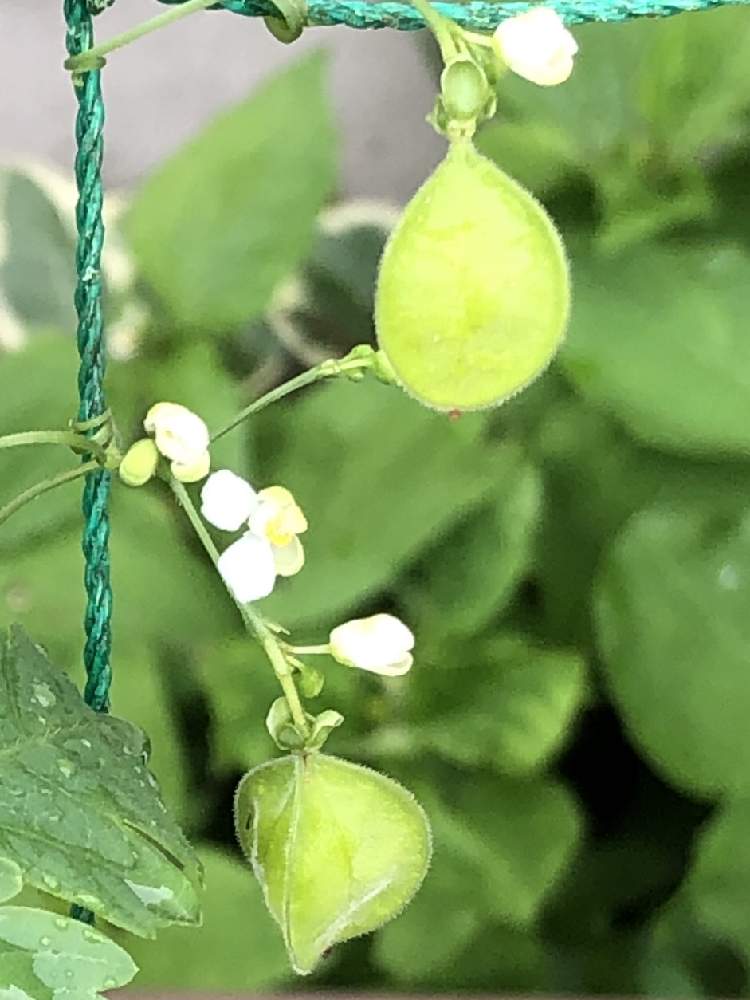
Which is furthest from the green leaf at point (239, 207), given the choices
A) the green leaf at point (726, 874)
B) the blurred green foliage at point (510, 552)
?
the green leaf at point (726, 874)

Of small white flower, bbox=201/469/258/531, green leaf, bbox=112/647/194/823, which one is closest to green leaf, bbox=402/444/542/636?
green leaf, bbox=112/647/194/823

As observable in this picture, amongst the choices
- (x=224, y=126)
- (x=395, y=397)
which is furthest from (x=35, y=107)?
(x=395, y=397)

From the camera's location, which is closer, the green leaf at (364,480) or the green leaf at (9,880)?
the green leaf at (9,880)

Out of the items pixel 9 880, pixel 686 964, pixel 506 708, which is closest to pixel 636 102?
pixel 506 708

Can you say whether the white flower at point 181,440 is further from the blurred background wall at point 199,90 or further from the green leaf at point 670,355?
the blurred background wall at point 199,90

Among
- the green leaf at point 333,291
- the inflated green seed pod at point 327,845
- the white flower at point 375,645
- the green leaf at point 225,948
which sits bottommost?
the green leaf at point 225,948

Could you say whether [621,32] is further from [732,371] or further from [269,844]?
[269,844]

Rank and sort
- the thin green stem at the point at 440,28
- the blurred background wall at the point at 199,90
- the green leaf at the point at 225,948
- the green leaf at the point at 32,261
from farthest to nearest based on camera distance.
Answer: the blurred background wall at the point at 199,90 → the green leaf at the point at 32,261 → the green leaf at the point at 225,948 → the thin green stem at the point at 440,28
